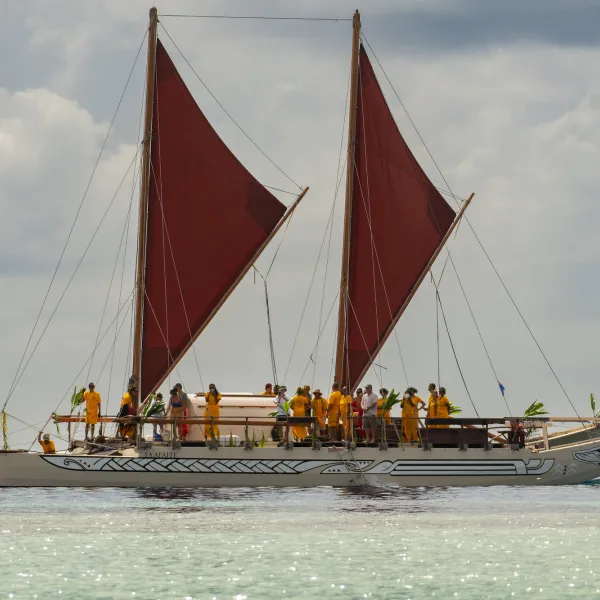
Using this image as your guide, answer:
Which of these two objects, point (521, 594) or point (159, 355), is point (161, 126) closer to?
point (159, 355)

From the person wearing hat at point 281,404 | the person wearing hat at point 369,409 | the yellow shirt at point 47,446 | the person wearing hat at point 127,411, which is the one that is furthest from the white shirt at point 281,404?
the yellow shirt at point 47,446

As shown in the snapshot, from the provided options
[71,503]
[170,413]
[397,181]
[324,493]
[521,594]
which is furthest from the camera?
[397,181]

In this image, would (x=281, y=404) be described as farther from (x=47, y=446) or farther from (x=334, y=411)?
(x=47, y=446)

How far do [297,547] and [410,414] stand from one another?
16.0 m

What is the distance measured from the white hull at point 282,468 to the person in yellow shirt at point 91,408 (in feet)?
5.41

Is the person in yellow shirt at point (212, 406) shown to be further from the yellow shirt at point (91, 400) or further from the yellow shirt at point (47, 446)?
the yellow shirt at point (47, 446)

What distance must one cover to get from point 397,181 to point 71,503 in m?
17.2

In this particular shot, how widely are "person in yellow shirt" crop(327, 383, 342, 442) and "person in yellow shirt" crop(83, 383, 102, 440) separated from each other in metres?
6.74

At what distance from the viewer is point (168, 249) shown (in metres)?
37.5

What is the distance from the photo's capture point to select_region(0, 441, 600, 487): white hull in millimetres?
33344

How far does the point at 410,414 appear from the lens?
35.6 metres

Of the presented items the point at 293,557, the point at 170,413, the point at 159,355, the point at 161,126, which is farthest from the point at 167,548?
the point at 161,126

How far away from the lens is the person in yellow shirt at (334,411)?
34.6m

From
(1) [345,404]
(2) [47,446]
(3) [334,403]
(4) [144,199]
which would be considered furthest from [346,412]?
(4) [144,199]
